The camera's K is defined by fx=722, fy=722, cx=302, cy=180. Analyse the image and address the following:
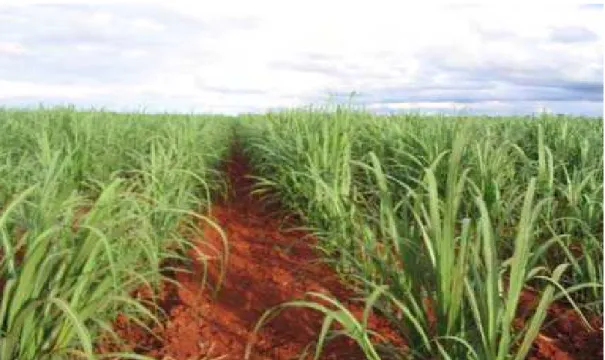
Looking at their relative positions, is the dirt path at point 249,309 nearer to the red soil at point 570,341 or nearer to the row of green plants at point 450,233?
the row of green plants at point 450,233

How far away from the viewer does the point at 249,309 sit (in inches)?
124

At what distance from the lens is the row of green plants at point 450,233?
77.6 inches

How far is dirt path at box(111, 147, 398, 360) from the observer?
2.70 metres

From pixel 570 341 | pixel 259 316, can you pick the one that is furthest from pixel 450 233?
pixel 259 316

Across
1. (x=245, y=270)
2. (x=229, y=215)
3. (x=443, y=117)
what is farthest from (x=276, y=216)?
(x=443, y=117)

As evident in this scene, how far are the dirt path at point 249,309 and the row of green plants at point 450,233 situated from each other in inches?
3.6

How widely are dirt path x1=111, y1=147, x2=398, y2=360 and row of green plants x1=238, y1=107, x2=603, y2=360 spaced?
0.30 ft

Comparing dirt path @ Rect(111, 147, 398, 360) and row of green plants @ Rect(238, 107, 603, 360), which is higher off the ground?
row of green plants @ Rect(238, 107, 603, 360)

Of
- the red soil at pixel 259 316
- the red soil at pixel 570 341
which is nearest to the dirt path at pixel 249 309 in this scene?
the red soil at pixel 259 316

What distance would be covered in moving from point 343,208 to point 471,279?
142 cm

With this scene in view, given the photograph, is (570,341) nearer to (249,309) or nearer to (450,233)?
(450,233)

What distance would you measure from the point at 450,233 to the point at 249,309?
1352 mm

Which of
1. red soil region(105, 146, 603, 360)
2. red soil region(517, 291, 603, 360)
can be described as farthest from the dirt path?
red soil region(517, 291, 603, 360)

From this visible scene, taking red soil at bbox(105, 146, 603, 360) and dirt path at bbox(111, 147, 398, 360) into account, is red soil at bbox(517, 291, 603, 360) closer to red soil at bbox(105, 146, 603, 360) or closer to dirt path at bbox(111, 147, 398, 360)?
red soil at bbox(105, 146, 603, 360)
